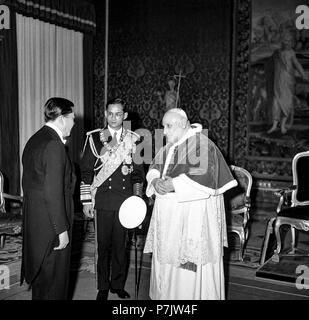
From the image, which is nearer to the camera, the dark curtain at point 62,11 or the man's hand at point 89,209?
the man's hand at point 89,209

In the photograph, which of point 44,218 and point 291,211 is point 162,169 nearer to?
point 44,218

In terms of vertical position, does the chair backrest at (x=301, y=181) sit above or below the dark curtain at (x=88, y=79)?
below

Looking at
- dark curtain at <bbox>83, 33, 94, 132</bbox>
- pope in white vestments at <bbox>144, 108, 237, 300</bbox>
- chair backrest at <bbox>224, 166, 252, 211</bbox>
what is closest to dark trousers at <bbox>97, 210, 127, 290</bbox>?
pope in white vestments at <bbox>144, 108, 237, 300</bbox>

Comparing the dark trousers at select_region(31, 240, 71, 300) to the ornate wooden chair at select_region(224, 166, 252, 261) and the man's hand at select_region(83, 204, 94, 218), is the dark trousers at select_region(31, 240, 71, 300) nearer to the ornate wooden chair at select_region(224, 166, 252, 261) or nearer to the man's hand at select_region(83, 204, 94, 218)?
the man's hand at select_region(83, 204, 94, 218)

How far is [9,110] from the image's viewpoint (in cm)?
629

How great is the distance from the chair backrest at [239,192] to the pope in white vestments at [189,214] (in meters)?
1.83

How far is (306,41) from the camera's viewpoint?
6.91 meters

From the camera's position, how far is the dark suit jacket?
2791 mm

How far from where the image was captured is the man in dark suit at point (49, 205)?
110 inches

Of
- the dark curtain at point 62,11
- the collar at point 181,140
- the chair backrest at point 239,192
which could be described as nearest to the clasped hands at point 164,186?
the collar at point 181,140

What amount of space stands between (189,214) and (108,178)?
0.83 metres

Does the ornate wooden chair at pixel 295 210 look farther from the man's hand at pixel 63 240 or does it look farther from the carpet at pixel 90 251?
the man's hand at pixel 63 240

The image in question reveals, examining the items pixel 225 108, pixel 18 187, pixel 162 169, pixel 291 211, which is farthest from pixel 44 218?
pixel 225 108

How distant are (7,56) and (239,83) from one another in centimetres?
355
